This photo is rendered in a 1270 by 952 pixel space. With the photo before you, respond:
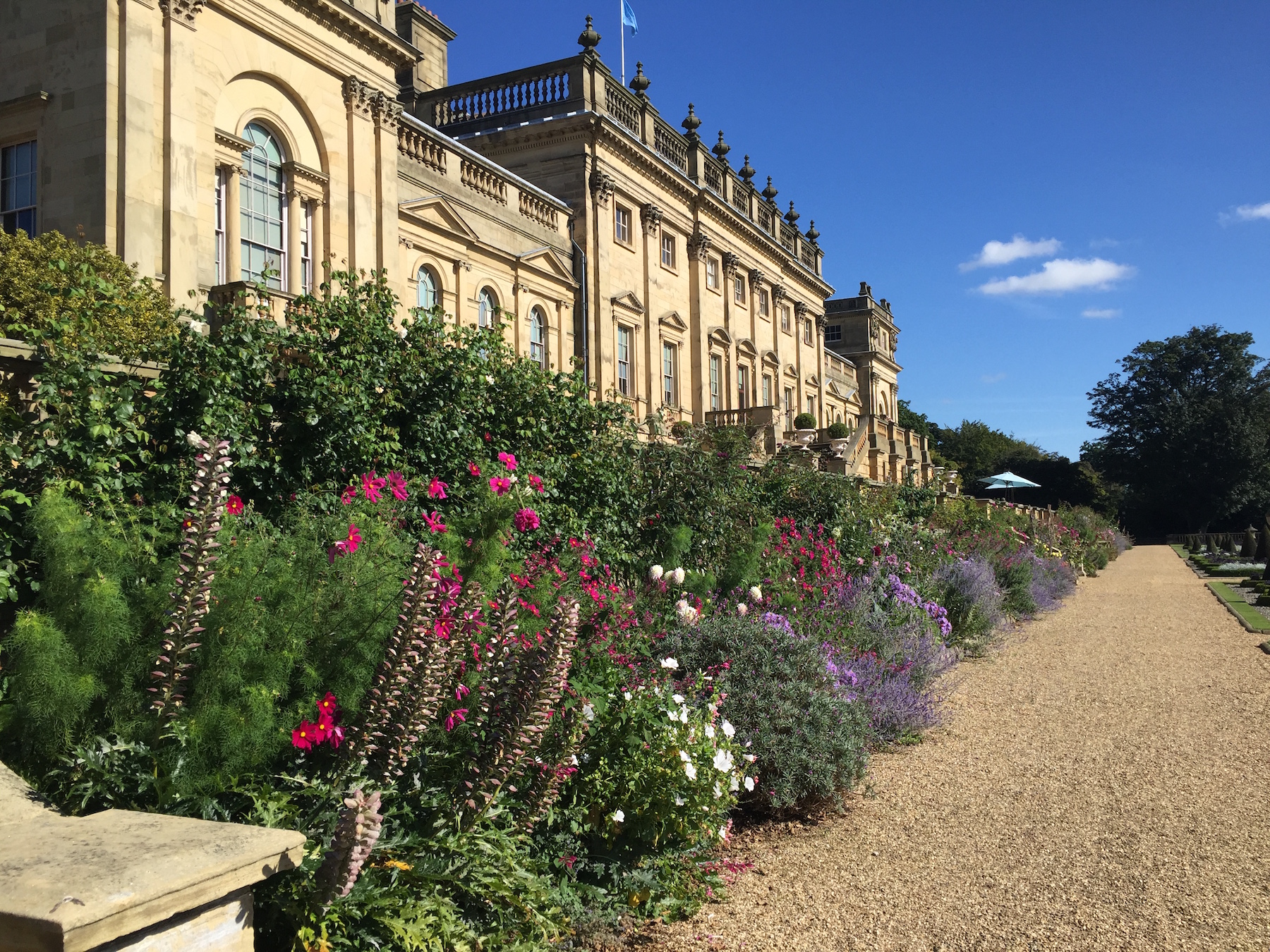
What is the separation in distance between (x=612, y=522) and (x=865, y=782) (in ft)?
10.4

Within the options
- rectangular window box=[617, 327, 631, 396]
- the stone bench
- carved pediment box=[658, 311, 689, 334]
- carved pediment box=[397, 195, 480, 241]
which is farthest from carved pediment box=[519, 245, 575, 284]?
the stone bench

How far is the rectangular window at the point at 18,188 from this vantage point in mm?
12156

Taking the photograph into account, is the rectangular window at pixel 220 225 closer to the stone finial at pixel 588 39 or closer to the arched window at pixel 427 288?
the arched window at pixel 427 288

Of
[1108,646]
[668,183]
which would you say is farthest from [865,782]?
[668,183]

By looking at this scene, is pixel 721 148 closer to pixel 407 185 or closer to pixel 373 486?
pixel 407 185

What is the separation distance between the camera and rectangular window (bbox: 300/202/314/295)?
14602 millimetres

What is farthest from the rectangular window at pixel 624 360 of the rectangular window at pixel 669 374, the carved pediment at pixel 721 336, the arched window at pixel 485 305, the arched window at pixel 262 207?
the arched window at pixel 262 207

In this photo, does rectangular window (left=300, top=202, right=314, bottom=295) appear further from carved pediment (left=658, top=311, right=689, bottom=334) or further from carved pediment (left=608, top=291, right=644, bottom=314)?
carved pediment (left=658, top=311, right=689, bottom=334)

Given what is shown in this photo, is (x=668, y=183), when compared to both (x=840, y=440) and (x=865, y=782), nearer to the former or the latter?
(x=840, y=440)

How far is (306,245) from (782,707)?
1209 centimetres

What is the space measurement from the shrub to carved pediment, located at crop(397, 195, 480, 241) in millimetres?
12831

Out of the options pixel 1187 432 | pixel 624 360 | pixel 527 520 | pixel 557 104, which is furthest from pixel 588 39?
pixel 1187 432

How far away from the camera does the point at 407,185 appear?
55.9 feet

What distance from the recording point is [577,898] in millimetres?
3820
